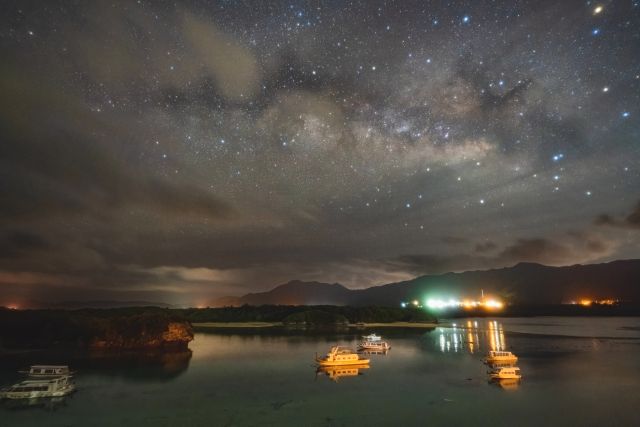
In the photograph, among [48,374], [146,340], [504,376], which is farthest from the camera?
[146,340]

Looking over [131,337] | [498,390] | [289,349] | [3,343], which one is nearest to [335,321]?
[289,349]

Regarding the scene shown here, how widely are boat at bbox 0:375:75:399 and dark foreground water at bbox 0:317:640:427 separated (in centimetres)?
143

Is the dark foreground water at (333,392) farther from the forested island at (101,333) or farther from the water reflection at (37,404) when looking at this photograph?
the forested island at (101,333)

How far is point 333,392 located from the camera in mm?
44625

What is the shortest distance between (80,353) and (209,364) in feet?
98.3

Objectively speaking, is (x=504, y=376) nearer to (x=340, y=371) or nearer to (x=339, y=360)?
(x=340, y=371)

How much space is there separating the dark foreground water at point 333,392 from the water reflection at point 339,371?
749 millimetres

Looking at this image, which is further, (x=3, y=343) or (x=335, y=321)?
(x=335, y=321)

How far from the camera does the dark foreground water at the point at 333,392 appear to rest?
34.4m

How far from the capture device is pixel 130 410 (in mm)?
37594

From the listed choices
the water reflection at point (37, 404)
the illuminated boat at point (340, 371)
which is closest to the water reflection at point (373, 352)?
the illuminated boat at point (340, 371)

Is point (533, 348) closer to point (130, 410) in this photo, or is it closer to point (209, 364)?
point (209, 364)

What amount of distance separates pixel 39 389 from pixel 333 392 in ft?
107

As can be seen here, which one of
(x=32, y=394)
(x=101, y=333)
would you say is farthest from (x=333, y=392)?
(x=101, y=333)
